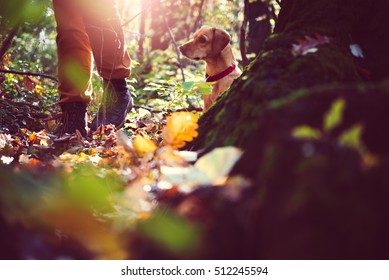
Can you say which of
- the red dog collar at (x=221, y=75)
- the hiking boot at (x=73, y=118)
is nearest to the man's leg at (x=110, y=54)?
the hiking boot at (x=73, y=118)

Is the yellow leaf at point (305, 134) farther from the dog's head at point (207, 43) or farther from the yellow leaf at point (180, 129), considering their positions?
the dog's head at point (207, 43)

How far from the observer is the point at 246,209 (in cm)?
78

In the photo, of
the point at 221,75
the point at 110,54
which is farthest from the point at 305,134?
the point at 221,75

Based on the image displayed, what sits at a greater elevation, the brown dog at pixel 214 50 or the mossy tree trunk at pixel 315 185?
the mossy tree trunk at pixel 315 185

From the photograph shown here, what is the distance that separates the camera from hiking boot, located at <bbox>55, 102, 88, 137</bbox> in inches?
137

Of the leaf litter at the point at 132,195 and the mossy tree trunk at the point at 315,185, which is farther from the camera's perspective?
the leaf litter at the point at 132,195

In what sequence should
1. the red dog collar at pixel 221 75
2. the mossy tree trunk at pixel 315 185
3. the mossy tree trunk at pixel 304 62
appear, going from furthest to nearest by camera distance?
the red dog collar at pixel 221 75
the mossy tree trunk at pixel 304 62
the mossy tree trunk at pixel 315 185

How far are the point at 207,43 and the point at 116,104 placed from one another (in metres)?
1.38

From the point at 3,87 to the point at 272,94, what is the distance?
181 inches

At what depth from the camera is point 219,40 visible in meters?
4.78

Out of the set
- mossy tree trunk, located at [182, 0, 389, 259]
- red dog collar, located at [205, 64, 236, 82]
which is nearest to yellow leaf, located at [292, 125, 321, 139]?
mossy tree trunk, located at [182, 0, 389, 259]

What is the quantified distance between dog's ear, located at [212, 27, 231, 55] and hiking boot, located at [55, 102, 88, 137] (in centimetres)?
182

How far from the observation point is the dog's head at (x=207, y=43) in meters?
4.77
